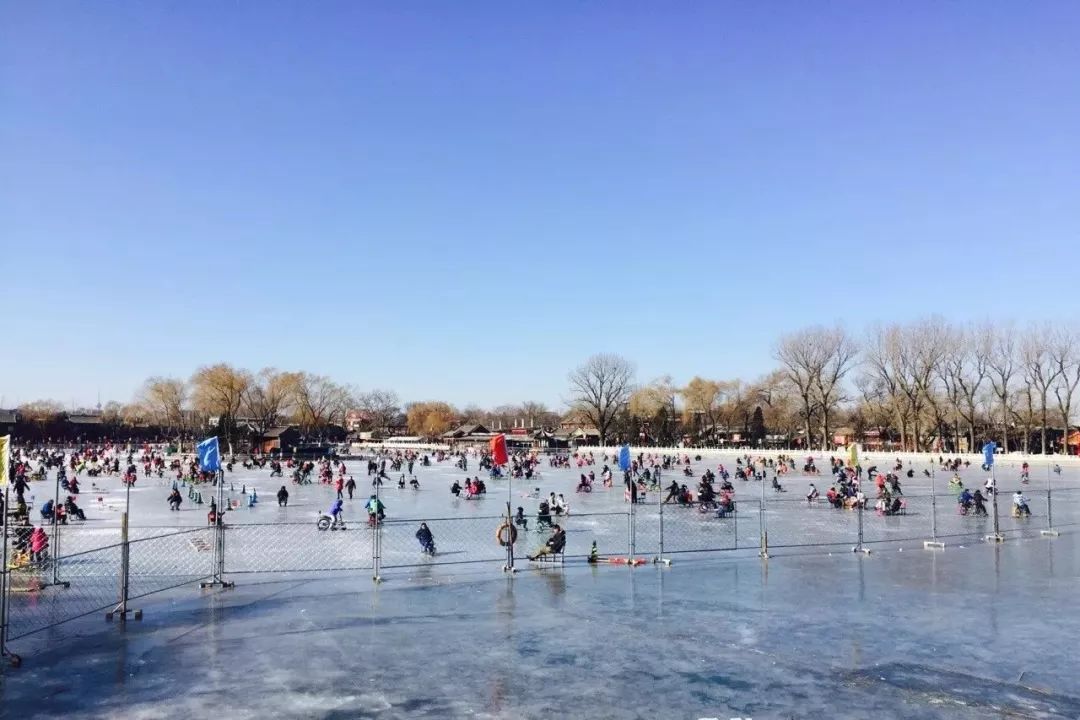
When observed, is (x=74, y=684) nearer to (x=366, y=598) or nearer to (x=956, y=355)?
(x=366, y=598)

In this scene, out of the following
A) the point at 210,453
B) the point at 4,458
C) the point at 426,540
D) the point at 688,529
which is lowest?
the point at 688,529

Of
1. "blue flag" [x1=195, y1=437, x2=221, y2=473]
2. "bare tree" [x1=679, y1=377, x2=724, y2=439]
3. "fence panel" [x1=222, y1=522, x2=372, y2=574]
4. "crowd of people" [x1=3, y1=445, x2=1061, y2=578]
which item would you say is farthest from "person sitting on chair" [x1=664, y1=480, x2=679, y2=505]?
"bare tree" [x1=679, y1=377, x2=724, y2=439]

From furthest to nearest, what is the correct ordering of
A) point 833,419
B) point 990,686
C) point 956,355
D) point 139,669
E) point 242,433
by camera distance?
point 833,419 → point 242,433 → point 956,355 → point 139,669 → point 990,686

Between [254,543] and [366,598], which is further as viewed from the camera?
[254,543]

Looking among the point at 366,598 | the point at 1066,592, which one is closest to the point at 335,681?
the point at 366,598

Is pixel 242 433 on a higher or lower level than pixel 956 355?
lower

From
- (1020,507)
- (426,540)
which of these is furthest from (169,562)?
(1020,507)

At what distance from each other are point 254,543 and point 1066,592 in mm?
19142

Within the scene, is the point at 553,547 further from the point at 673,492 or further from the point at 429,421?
the point at 429,421

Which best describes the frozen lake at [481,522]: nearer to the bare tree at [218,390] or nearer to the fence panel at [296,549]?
the fence panel at [296,549]

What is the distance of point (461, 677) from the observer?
9578 mm

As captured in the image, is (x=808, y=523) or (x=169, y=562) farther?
(x=808, y=523)

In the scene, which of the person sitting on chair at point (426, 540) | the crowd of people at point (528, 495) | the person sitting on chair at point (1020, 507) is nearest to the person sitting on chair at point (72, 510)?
the crowd of people at point (528, 495)

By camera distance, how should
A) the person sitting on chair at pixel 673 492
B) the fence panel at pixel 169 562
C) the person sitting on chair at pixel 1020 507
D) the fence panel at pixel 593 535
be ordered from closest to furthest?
1. the fence panel at pixel 169 562
2. the fence panel at pixel 593 535
3. the person sitting on chair at pixel 1020 507
4. the person sitting on chair at pixel 673 492
